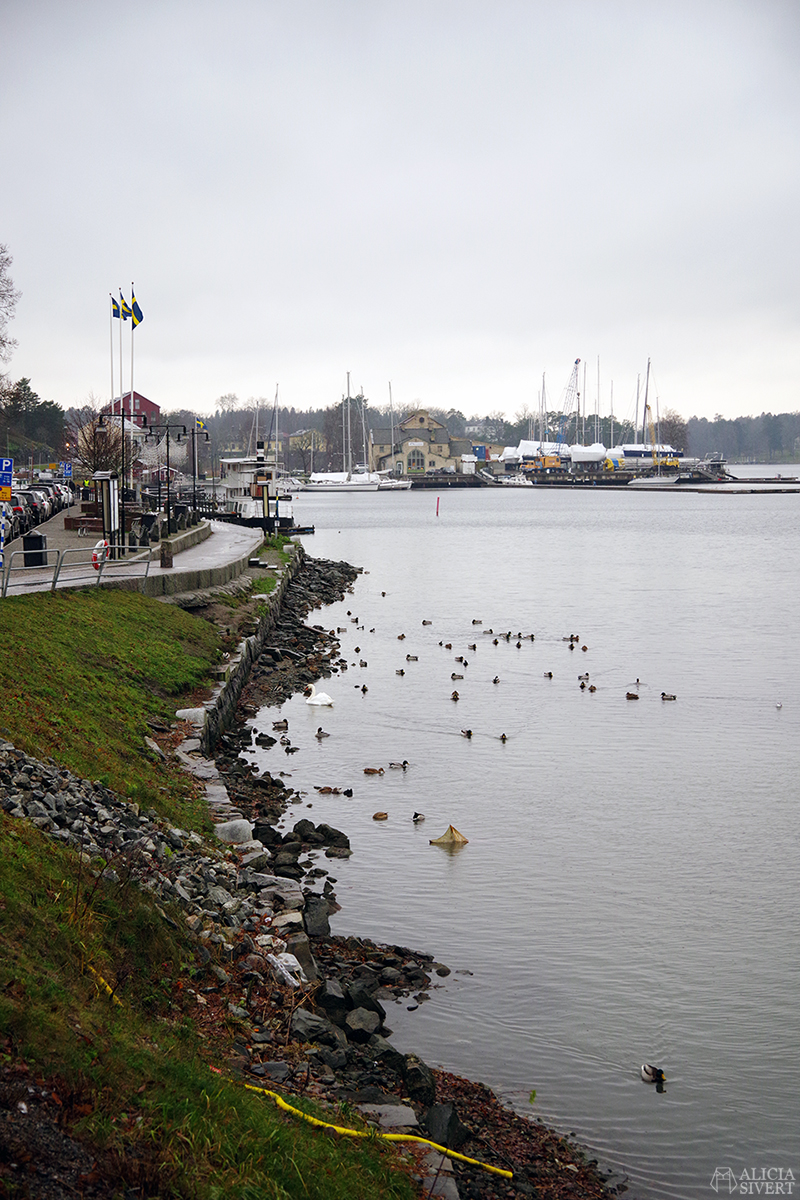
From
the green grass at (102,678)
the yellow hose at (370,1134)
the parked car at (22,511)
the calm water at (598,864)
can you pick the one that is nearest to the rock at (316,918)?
the calm water at (598,864)

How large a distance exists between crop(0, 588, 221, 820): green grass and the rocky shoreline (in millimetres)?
839

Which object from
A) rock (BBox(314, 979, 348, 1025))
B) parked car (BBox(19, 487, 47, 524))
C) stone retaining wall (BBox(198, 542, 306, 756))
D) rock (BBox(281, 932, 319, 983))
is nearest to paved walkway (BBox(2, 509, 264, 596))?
stone retaining wall (BBox(198, 542, 306, 756))

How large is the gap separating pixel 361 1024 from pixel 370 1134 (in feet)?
7.00

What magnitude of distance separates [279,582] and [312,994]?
28368 mm

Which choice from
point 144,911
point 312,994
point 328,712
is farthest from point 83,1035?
point 328,712

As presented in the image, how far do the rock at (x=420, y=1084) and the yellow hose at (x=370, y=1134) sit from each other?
0.67 meters

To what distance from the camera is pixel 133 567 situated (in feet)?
93.7

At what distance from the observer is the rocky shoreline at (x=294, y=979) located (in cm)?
762

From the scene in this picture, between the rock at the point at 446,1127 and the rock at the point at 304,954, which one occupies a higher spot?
the rock at the point at 304,954

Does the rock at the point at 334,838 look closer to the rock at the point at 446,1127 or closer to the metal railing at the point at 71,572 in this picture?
the rock at the point at 446,1127

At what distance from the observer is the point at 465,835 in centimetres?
1550

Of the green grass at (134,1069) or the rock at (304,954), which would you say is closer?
the green grass at (134,1069)

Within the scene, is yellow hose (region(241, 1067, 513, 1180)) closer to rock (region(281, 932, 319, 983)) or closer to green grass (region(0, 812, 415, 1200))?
green grass (region(0, 812, 415, 1200))

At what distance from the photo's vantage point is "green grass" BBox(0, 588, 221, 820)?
42.0 feet
